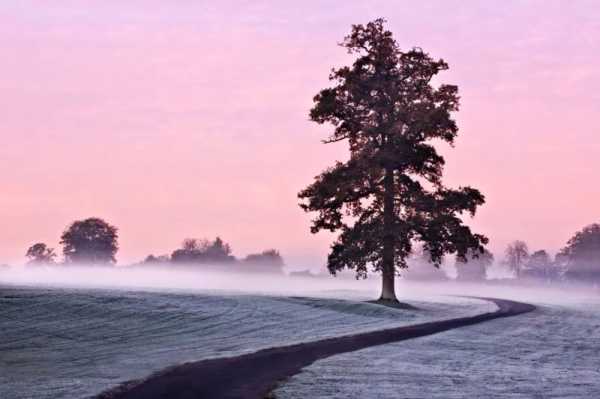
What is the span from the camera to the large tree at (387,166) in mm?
59156

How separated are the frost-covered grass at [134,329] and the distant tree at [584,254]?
286ft

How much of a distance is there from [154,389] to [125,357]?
26.9 ft

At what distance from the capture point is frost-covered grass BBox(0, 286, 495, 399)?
26516 millimetres

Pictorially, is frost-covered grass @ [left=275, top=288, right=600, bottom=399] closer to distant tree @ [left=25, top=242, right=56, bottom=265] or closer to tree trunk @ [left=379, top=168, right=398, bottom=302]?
tree trunk @ [left=379, top=168, right=398, bottom=302]

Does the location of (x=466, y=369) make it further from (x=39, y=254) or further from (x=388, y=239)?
(x=39, y=254)

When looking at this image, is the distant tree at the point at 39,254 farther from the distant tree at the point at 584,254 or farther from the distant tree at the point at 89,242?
the distant tree at the point at 584,254

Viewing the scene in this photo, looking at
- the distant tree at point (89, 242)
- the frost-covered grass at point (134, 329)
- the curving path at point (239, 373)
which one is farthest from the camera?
the distant tree at point (89, 242)

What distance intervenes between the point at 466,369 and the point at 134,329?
16749 mm

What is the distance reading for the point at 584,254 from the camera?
464ft

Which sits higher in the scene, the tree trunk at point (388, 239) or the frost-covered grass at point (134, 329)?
the tree trunk at point (388, 239)

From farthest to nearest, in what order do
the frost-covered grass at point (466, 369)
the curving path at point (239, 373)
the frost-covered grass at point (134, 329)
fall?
the frost-covered grass at point (134, 329) < the frost-covered grass at point (466, 369) < the curving path at point (239, 373)

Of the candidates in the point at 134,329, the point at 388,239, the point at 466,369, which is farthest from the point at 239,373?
the point at 388,239

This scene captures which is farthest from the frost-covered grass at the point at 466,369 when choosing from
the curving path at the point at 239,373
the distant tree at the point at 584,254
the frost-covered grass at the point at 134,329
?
the distant tree at the point at 584,254

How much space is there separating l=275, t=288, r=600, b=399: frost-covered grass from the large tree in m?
15.9
